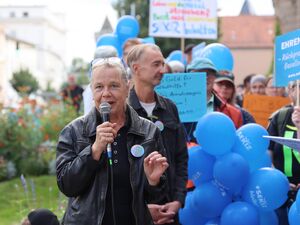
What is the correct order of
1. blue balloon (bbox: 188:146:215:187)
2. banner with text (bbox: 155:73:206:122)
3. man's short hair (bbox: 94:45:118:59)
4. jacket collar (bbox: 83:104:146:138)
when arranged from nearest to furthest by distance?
1. jacket collar (bbox: 83:104:146:138)
2. blue balloon (bbox: 188:146:215:187)
3. banner with text (bbox: 155:73:206:122)
4. man's short hair (bbox: 94:45:118:59)

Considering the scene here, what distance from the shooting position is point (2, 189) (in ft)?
37.2

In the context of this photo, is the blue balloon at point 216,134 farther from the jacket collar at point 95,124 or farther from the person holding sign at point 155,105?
the jacket collar at point 95,124

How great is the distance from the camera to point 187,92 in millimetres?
6039

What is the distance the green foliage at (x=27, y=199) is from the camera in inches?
325

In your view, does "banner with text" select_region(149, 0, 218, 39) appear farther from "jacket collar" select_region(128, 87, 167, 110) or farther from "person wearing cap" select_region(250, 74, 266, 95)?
"jacket collar" select_region(128, 87, 167, 110)

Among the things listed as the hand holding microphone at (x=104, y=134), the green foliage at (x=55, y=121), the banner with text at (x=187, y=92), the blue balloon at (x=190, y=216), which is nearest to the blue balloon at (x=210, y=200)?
the blue balloon at (x=190, y=216)

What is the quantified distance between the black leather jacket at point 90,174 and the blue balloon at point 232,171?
1.50 metres

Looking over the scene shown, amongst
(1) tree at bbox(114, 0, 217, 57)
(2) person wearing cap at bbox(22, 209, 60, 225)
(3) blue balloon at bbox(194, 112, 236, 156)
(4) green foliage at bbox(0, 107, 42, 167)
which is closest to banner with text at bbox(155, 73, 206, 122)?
(3) blue balloon at bbox(194, 112, 236, 156)

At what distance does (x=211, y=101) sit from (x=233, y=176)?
1.23 meters

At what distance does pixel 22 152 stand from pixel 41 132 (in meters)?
0.57

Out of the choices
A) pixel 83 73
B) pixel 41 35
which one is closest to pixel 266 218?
pixel 83 73

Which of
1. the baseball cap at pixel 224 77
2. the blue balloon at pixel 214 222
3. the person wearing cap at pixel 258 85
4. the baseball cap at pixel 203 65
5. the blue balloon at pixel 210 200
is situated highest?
the baseball cap at pixel 203 65

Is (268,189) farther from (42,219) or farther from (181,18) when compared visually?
(181,18)

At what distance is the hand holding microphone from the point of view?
3357 mm
